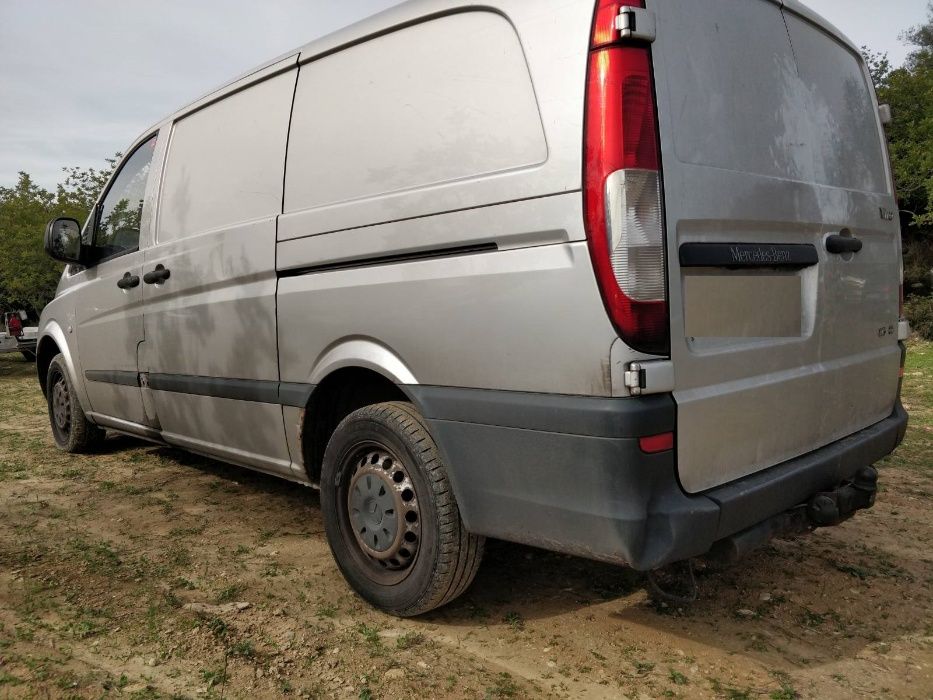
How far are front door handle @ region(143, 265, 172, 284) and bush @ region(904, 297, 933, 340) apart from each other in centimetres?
1460

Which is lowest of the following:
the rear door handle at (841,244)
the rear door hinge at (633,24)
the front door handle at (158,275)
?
the rear door handle at (841,244)

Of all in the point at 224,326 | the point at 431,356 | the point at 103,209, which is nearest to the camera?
the point at 431,356

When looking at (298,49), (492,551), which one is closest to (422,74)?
(298,49)

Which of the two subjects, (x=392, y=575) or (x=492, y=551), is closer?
(x=392, y=575)

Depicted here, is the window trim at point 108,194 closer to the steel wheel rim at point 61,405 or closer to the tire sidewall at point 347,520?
the steel wheel rim at point 61,405

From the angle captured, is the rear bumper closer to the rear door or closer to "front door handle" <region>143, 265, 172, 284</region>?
the rear door

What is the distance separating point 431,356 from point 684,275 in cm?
84

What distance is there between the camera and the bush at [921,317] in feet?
49.0

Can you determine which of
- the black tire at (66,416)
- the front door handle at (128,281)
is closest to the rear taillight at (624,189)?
the front door handle at (128,281)

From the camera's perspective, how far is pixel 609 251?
2.08m

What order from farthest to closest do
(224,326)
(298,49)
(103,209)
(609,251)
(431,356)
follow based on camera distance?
(103,209) < (224,326) < (298,49) < (431,356) < (609,251)

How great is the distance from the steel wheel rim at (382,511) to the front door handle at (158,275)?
5.33 ft

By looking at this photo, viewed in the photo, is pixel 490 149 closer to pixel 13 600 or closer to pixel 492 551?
pixel 492 551

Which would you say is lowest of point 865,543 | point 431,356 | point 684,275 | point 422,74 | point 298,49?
point 865,543
